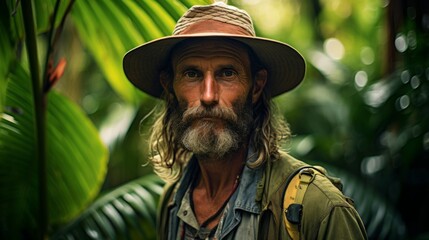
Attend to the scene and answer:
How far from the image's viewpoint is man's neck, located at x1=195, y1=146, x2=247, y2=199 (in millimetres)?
2055

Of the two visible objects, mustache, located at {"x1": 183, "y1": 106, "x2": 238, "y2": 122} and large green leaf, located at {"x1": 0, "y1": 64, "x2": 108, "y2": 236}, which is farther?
large green leaf, located at {"x1": 0, "y1": 64, "x2": 108, "y2": 236}

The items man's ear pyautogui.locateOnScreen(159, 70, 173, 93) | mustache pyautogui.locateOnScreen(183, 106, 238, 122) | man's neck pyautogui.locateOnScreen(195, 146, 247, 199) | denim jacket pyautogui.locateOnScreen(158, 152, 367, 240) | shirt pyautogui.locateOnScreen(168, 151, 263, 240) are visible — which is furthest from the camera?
man's ear pyautogui.locateOnScreen(159, 70, 173, 93)

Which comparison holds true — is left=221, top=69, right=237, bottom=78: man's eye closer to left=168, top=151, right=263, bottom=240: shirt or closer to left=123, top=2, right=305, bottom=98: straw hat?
left=123, top=2, right=305, bottom=98: straw hat

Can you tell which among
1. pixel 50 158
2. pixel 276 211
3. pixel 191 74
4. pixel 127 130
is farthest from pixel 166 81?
pixel 127 130

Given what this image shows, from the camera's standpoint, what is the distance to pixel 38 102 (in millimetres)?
2277

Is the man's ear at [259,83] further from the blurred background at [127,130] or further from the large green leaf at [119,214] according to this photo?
the large green leaf at [119,214]

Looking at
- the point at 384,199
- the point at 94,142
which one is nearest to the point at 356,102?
the point at 384,199

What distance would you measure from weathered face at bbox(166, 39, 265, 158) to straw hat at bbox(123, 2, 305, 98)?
55mm

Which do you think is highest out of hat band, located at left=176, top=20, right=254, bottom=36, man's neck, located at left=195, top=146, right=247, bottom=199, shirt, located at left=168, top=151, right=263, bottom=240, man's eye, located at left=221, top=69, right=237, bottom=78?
hat band, located at left=176, top=20, right=254, bottom=36

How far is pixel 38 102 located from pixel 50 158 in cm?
56

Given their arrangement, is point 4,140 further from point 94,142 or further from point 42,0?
point 42,0

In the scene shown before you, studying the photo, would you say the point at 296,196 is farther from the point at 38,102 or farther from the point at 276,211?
the point at 38,102

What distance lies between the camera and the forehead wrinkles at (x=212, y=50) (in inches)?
76.9

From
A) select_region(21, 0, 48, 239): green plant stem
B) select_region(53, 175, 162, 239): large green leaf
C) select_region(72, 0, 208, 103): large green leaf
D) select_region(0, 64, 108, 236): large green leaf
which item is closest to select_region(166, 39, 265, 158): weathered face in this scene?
select_region(72, 0, 208, 103): large green leaf
